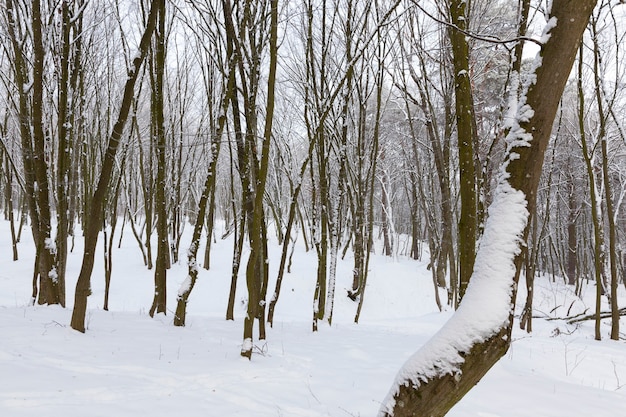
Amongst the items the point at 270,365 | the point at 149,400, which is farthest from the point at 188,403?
the point at 270,365

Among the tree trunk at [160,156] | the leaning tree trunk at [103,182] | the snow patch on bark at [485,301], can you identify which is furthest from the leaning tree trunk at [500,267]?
the tree trunk at [160,156]

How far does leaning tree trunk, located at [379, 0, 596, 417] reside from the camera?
1946 mm

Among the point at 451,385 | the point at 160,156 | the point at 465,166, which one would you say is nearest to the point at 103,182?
the point at 160,156

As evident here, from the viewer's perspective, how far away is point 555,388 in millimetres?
3402

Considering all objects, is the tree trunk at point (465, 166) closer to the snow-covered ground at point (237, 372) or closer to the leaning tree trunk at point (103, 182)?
the snow-covered ground at point (237, 372)

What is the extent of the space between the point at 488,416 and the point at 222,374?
215cm

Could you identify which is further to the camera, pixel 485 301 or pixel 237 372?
pixel 237 372

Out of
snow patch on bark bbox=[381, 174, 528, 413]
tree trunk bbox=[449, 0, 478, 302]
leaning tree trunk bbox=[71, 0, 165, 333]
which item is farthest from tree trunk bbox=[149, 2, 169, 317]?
snow patch on bark bbox=[381, 174, 528, 413]

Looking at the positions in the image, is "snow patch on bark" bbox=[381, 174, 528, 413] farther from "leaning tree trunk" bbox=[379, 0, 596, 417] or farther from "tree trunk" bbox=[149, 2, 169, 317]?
"tree trunk" bbox=[149, 2, 169, 317]

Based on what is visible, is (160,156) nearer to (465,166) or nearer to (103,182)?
(103,182)

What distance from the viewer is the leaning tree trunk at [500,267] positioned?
1946 millimetres

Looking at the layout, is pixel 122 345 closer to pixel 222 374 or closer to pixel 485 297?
pixel 222 374

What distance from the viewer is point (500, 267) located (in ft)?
6.61

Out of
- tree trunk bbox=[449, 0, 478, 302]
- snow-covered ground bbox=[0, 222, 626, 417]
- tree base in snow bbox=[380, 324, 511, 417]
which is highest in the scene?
tree trunk bbox=[449, 0, 478, 302]
